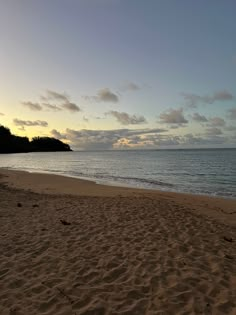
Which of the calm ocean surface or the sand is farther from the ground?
the sand

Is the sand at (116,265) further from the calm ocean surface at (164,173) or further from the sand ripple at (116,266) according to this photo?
the calm ocean surface at (164,173)

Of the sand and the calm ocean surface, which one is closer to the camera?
the sand

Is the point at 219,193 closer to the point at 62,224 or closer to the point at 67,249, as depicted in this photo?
the point at 62,224

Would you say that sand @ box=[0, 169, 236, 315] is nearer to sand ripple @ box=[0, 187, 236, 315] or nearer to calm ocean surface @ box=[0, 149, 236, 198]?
sand ripple @ box=[0, 187, 236, 315]

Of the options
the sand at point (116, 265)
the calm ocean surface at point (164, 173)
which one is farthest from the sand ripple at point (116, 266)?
the calm ocean surface at point (164, 173)

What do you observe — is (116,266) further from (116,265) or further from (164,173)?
(164,173)

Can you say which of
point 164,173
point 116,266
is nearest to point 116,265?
point 116,266

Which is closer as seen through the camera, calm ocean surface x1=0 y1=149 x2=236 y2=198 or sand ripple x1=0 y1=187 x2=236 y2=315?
sand ripple x1=0 y1=187 x2=236 y2=315

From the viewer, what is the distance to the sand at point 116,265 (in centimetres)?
438

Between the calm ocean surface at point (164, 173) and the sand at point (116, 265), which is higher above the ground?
the sand at point (116, 265)

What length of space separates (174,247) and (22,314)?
3.80m

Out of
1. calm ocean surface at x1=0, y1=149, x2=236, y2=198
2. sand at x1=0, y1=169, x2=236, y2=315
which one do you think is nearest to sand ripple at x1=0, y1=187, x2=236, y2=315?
sand at x1=0, y1=169, x2=236, y2=315

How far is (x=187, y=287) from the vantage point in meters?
4.85

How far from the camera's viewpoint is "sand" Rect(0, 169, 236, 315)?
172 inches
